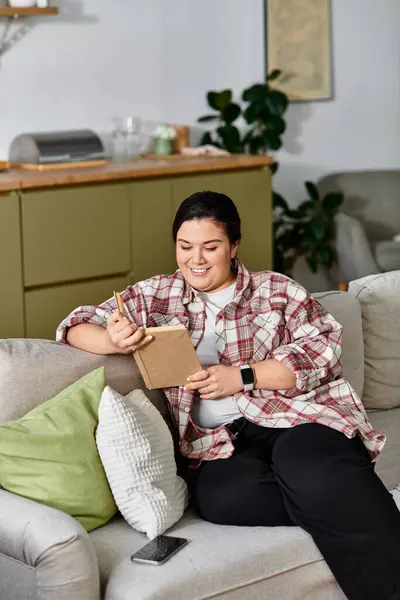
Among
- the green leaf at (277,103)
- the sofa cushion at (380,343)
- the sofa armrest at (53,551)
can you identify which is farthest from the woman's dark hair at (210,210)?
the green leaf at (277,103)

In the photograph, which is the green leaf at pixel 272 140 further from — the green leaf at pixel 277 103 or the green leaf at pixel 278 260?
the green leaf at pixel 278 260

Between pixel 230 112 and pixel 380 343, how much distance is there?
240 centimetres

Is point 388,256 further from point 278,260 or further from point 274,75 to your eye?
point 274,75

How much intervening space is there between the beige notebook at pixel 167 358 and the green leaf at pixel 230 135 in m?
2.81

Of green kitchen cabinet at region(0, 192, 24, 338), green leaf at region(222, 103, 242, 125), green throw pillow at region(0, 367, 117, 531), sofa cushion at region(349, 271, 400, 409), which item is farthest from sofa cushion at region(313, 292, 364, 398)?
green leaf at region(222, 103, 242, 125)

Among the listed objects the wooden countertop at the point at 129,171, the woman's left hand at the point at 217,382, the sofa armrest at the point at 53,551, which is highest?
the wooden countertop at the point at 129,171

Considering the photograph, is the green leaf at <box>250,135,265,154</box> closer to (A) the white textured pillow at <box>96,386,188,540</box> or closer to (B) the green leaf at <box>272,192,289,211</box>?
(B) the green leaf at <box>272,192,289,211</box>

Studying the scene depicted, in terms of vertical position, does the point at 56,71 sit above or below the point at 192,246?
above

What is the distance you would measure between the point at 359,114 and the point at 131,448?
13.5ft

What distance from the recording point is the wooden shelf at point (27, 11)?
14.1 ft

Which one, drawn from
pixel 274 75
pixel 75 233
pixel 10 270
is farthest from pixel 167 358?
pixel 274 75

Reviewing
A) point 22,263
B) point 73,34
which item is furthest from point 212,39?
point 22,263

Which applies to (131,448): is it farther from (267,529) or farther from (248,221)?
(248,221)

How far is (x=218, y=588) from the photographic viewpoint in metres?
2.06
